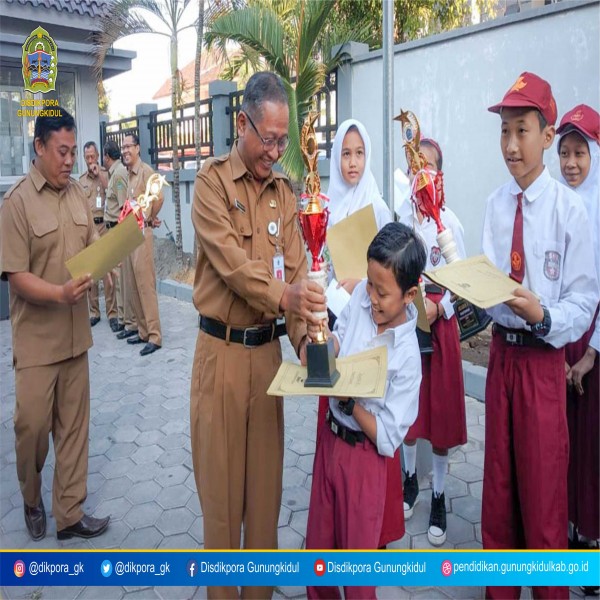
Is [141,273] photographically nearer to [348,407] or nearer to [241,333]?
[241,333]

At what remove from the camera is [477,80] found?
611cm

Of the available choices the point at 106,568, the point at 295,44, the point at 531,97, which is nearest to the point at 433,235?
the point at 531,97

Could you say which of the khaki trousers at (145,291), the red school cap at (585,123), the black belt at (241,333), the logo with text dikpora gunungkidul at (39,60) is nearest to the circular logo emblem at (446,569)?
the black belt at (241,333)

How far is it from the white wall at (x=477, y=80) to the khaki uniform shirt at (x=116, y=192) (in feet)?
10.3

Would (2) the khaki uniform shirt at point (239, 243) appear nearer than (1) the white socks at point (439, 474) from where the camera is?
Yes

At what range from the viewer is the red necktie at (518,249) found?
89.4 inches

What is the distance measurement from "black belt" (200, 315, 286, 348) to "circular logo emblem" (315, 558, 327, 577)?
802 mm

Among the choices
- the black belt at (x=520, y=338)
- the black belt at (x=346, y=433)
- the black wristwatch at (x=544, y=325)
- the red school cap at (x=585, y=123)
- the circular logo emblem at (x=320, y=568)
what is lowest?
the circular logo emblem at (x=320, y=568)

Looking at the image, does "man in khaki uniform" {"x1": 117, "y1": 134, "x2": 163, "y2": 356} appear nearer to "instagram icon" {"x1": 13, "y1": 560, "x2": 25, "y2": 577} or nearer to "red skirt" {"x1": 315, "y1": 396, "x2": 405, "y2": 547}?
"instagram icon" {"x1": 13, "y1": 560, "x2": 25, "y2": 577}

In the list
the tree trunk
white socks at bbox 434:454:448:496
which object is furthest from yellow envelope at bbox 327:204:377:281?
the tree trunk

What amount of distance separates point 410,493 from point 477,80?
466 cm

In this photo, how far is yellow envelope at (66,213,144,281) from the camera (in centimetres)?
249

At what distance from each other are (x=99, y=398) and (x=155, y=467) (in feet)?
4.83

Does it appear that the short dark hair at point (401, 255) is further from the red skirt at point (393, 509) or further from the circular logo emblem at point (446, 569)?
the circular logo emblem at point (446, 569)
